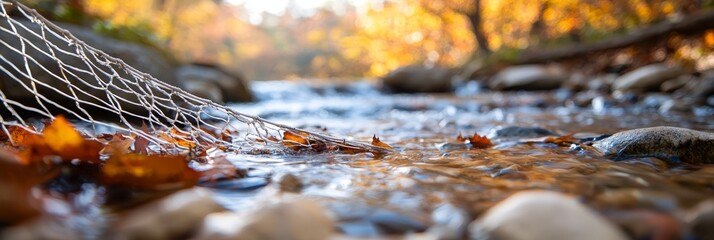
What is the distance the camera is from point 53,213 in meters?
0.95

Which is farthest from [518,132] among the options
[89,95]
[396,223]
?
[89,95]

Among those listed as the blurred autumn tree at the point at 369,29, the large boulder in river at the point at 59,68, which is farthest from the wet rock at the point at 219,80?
the large boulder in river at the point at 59,68

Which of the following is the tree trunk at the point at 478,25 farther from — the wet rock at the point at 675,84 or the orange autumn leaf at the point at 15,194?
the orange autumn leaf at the point at 15,194

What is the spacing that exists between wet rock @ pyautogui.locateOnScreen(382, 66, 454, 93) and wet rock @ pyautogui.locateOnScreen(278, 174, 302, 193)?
29.1 ft

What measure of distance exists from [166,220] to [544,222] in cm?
70

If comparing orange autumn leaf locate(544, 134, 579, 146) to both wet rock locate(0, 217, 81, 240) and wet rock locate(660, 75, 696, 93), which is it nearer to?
wet rock locate(0, 217, 81, 240)

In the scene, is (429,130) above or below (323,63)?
below

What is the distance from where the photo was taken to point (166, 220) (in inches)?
35.3

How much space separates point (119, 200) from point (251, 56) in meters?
33.1

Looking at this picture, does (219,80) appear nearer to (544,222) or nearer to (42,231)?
(42,231)

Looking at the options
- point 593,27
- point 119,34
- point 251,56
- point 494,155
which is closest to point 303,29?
point 251,56

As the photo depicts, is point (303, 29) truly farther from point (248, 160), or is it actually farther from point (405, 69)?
point (248, 160)

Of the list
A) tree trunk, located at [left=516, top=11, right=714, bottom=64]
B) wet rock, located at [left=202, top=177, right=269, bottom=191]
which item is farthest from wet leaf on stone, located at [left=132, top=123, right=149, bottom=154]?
tree trunk, located at [left=516, top=11, right=714, bottom=64]

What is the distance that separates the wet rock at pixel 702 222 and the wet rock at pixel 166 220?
1.00 m
